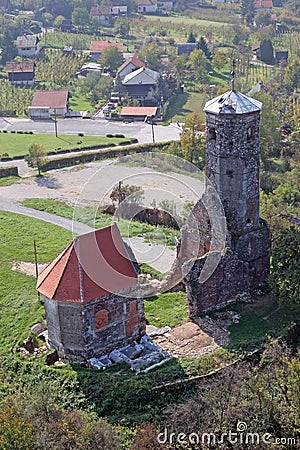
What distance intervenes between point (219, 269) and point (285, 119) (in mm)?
39048

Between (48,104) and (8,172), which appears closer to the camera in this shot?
(8,172)

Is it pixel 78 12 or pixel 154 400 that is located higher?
pixel 78 12

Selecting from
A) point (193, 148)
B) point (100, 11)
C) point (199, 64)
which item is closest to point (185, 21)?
point (100, 11)

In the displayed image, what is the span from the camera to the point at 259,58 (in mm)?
94188

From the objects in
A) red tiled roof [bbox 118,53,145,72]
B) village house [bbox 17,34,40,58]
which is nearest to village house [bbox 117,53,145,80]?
red tiled roof [bbox 118,53,145,72]

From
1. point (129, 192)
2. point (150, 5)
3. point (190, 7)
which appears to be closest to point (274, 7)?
point (190, 7)

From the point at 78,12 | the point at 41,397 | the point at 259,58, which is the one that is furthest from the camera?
the point at 78,12

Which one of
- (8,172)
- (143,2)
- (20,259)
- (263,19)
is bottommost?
(8,172)

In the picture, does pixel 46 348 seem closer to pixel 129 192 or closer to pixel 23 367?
pixel 23 367

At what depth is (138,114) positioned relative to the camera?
71062 millimetres

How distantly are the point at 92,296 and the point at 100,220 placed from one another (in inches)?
707

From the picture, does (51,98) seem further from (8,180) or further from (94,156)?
(8,180)

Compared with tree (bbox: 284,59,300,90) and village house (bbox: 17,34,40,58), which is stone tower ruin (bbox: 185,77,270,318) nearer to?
tree (bbox: 284,59,300,90)

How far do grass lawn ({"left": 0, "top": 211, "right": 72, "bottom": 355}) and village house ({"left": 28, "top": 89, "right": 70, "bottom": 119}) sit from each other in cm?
2937
